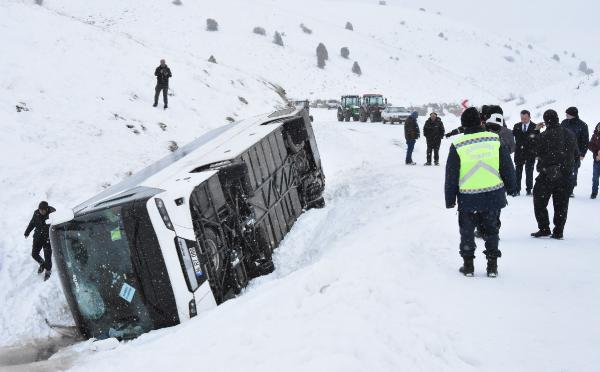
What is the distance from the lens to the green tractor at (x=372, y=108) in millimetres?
32438

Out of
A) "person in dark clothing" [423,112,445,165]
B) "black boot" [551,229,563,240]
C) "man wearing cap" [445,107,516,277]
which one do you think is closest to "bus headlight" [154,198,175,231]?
"man wearing cap" [445,107,516,277]

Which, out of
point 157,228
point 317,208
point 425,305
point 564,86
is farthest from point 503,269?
point 564,86

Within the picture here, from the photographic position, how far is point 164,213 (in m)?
5.88

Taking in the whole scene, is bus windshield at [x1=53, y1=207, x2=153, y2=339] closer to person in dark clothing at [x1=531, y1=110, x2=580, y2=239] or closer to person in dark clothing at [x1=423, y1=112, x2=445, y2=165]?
person in dark clothing at [x1=531, y1=110, x2=580, y2=239]

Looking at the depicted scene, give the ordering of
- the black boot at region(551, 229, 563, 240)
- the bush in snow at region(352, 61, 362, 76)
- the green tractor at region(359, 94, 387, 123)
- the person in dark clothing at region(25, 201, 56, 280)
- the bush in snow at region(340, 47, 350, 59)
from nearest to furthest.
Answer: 1. the black boot at region(551, 229, 563, 240)
2. the person in dark clothing at region(25, 201, 56, 280)
3. the green tractor at region(359, 94, 387, 123)
4. the bush in snow at region(352, 61, 362, 76)
5. the bush in snow at region(340, 47, 350, 59)

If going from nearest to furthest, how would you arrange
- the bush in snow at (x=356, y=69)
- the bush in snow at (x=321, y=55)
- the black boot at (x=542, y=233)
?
the black boot at (x=542, y=233) → the bush in snow at (x=321, y=55) → the bush in snow at (x=356, y=69)

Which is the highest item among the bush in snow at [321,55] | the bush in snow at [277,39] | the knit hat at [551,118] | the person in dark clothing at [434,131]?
the bush in snow at [277,39]

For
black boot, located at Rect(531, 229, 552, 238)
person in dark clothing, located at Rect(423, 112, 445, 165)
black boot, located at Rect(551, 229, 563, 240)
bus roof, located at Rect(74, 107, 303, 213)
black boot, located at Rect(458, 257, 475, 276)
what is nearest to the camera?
black boot, located at Rect(458, 257, 475, 276)

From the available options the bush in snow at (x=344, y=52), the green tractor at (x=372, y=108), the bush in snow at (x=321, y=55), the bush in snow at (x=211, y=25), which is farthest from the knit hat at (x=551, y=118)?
the bush in snow at (x=344, y=52)

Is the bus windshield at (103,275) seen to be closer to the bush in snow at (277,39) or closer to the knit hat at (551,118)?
the knit hat at (551,118)

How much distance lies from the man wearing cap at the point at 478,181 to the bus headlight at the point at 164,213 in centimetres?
320

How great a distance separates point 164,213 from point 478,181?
11.7ft

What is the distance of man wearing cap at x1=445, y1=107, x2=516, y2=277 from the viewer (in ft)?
16.9

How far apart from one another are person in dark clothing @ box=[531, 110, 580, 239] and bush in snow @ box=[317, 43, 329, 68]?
185 ft
